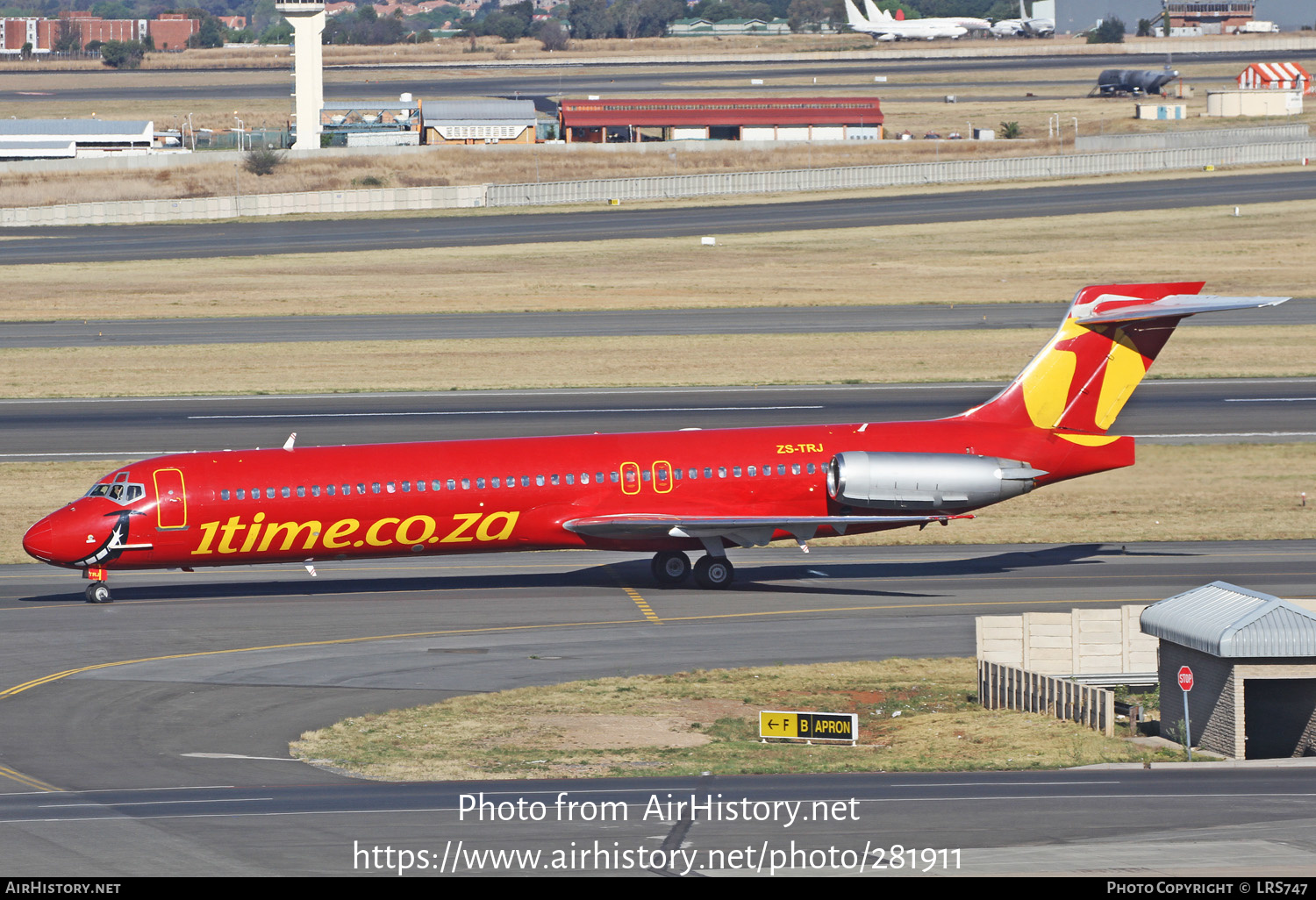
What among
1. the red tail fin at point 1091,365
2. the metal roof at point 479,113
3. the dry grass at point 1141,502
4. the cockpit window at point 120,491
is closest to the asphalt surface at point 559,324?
the dry grass at point 1141,502

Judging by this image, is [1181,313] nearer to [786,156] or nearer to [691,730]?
[691,730]

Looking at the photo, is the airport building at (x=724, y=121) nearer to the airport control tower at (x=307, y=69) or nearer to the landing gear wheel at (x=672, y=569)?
the airport control tower at (x=307, y=69)

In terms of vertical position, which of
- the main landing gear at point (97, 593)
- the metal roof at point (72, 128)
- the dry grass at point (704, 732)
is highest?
the metal roof at point (72, 128)

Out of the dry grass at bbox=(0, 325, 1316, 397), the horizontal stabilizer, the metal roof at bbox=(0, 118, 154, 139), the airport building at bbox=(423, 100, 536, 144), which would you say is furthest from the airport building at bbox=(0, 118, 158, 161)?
the horizontal stabilizer

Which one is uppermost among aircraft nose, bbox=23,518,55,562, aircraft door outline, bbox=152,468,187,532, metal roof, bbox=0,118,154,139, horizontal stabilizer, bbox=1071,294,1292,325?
metal roof, bbox=0,118,154,139

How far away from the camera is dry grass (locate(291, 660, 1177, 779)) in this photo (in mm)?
26641

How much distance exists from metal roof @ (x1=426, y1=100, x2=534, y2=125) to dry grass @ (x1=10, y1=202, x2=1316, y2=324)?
41.2 metres

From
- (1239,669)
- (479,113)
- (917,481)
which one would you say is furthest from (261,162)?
(1239,669)

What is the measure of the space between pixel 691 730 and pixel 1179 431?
35.0m

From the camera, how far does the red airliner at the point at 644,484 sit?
3962 cm

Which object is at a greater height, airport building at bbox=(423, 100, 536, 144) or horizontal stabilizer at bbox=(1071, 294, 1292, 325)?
airport building at bbox=(423, 100, 536, 144)

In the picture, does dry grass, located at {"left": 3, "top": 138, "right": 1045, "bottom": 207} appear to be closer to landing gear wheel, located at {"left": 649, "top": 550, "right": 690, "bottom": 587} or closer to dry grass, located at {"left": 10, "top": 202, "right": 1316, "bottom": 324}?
dry grass, located at {"left": 10, "top": 202, "right": 1316, "bottom": 324}

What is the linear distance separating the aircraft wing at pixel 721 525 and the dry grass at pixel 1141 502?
23.1ft

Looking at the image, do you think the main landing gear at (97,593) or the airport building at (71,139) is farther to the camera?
the airport building at (71,139)
